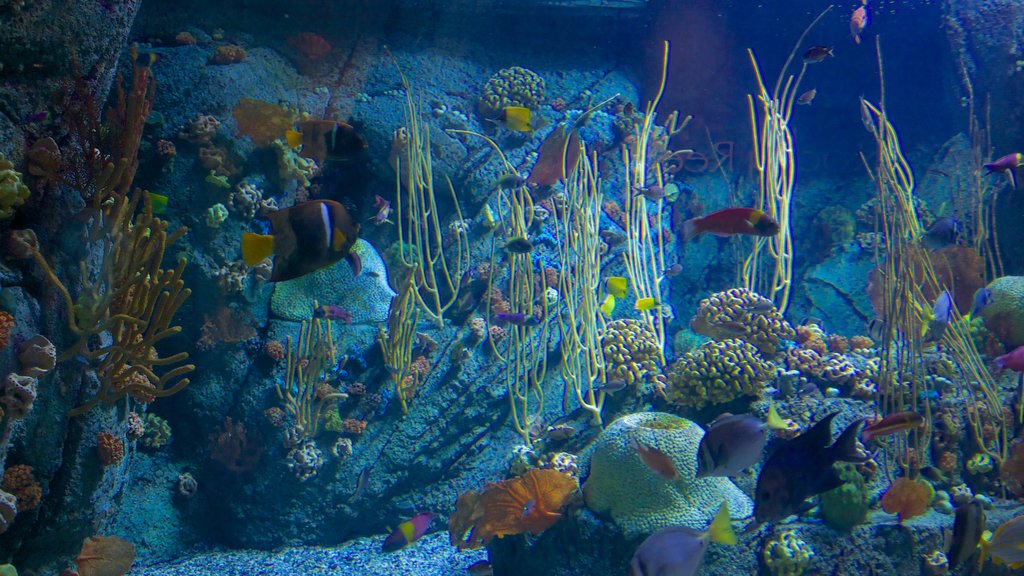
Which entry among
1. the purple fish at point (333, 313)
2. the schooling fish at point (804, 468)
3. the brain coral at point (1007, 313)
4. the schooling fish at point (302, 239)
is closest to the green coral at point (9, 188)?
the schooling fish at point (302, 239)

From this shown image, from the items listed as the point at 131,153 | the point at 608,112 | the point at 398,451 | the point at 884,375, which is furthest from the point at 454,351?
the point at 608,112

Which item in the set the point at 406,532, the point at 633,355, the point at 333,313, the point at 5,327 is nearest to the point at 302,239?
the point at 5,327

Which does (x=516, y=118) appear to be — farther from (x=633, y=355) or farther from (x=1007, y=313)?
(x=1007, y=313)

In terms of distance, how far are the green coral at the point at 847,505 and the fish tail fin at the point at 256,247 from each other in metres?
3.89

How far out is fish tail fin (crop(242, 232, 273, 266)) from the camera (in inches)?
71.4

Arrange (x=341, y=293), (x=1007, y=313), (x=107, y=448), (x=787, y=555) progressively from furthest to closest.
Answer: (x=1007, y=313), (x=341, y=293), (x=787, y=555), (x=107, y=448)

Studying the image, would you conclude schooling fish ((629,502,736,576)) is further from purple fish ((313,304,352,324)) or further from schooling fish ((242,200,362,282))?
purple fish ((313,304,352,324))

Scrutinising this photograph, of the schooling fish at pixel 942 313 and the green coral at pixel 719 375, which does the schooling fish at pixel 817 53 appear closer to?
the schooling fish at pixel 942 313

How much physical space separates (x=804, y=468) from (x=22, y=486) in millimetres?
3805

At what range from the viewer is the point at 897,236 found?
429 centimetres

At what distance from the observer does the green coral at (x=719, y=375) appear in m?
4.53

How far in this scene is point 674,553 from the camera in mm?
2377

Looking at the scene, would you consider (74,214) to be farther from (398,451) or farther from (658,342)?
(658,342)

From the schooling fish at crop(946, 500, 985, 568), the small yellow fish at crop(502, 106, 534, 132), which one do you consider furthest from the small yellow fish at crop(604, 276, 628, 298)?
the schooling fish at crop(946, 500, 985, 568)
